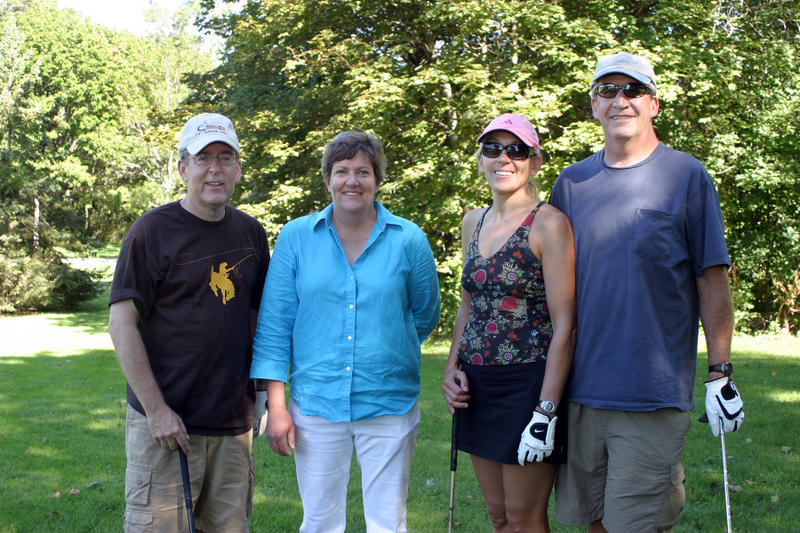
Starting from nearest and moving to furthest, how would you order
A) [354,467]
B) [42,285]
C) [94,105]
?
[354,467], [42,285], [94,105]

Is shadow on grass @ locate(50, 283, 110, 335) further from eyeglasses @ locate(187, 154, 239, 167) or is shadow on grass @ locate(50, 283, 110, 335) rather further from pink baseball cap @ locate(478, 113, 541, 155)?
pink baseball cap @ locate(478, 113, 541, 155)

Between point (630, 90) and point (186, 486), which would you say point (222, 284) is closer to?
point (186, 486)

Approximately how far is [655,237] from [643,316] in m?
0.31

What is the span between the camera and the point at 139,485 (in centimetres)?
281

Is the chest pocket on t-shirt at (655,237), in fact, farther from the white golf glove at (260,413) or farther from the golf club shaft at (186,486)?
the golf club shaft at (186,486)

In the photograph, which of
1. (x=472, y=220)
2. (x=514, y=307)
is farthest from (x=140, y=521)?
(x=472, y=220)

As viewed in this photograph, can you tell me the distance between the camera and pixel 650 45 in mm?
10867

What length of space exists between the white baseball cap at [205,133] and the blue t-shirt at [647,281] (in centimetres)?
168

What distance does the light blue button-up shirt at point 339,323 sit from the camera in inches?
110

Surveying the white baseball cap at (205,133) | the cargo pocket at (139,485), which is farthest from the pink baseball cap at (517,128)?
the cargo pocket at (139,485)

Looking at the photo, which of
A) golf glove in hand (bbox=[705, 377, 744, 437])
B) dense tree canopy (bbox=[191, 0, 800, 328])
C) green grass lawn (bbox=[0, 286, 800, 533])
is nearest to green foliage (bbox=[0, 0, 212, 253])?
dense tree canopy (bbox=[191, 0, 800, 328])

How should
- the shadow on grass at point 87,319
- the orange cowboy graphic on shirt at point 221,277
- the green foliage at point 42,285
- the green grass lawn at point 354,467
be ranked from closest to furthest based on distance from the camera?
the orange cowboy graphic on shirt at point 221,277, the green grass lawn at point 354,467, the shadow on grass at point 87,319, the green foliage at point 42,285

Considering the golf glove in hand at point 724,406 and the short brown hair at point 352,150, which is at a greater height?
the short brown hair at point 352,150

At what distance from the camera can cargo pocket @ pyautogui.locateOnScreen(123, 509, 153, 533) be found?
9.19 ft
